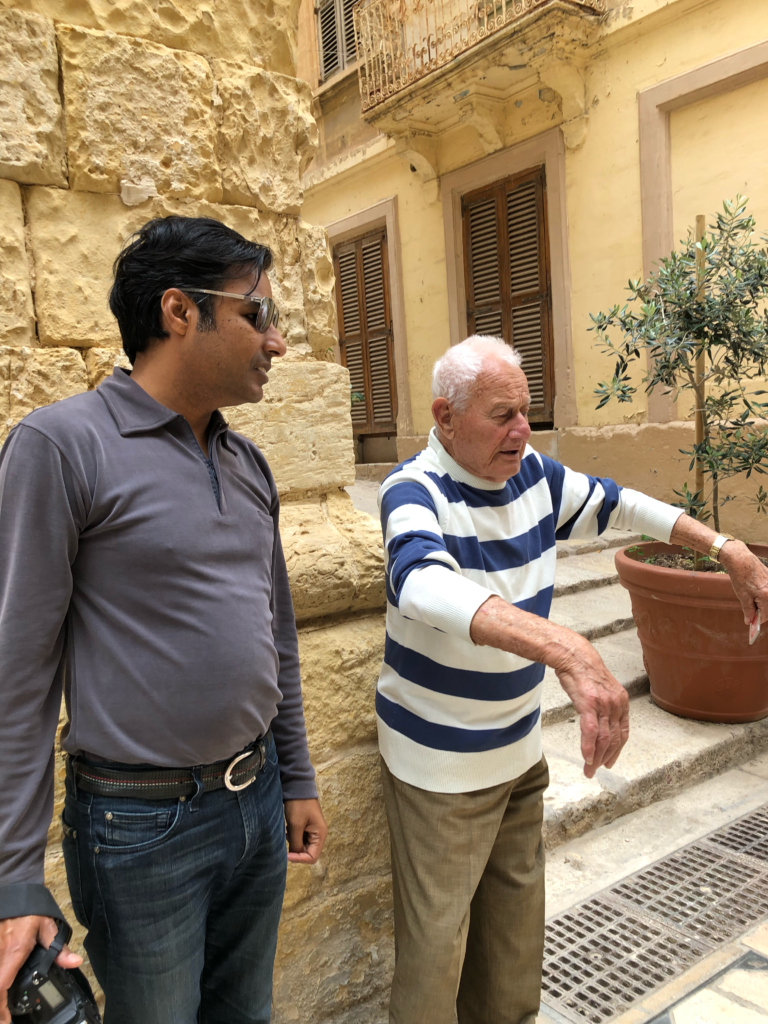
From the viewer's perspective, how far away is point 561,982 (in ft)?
7.79

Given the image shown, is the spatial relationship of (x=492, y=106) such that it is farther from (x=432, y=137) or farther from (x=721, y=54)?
(x=721, y=54)

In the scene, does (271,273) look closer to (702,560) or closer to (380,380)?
(702,560)

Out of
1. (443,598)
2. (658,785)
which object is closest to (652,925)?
(658,785)

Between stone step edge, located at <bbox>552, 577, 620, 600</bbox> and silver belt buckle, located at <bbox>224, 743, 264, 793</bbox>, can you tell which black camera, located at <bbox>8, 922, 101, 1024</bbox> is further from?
stone step edge, located at <bbox>552, 577, 620, 600</bbox>

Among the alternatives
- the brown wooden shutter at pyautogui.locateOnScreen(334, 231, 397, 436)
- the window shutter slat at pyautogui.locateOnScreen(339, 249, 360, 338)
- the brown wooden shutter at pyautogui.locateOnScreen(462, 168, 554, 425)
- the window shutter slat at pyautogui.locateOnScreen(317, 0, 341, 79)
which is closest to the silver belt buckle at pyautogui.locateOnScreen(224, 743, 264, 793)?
the brown wooden shutter at pyautogui.locateOnScreen(462, 168, 554, 425)

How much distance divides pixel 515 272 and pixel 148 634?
774 centimetres

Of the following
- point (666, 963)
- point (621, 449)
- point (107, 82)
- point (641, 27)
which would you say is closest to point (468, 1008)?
point (666, 963)

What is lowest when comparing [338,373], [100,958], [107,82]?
[100,958]

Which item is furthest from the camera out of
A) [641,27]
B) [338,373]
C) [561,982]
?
[641,27]

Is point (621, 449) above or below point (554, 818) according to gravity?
above

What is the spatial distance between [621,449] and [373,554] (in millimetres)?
5581

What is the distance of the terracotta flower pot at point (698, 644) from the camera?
11.5 ft

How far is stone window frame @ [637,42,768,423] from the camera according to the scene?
6.36m

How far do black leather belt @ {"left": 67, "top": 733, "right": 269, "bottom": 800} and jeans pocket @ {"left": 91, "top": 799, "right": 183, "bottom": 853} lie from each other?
0.9 inches
